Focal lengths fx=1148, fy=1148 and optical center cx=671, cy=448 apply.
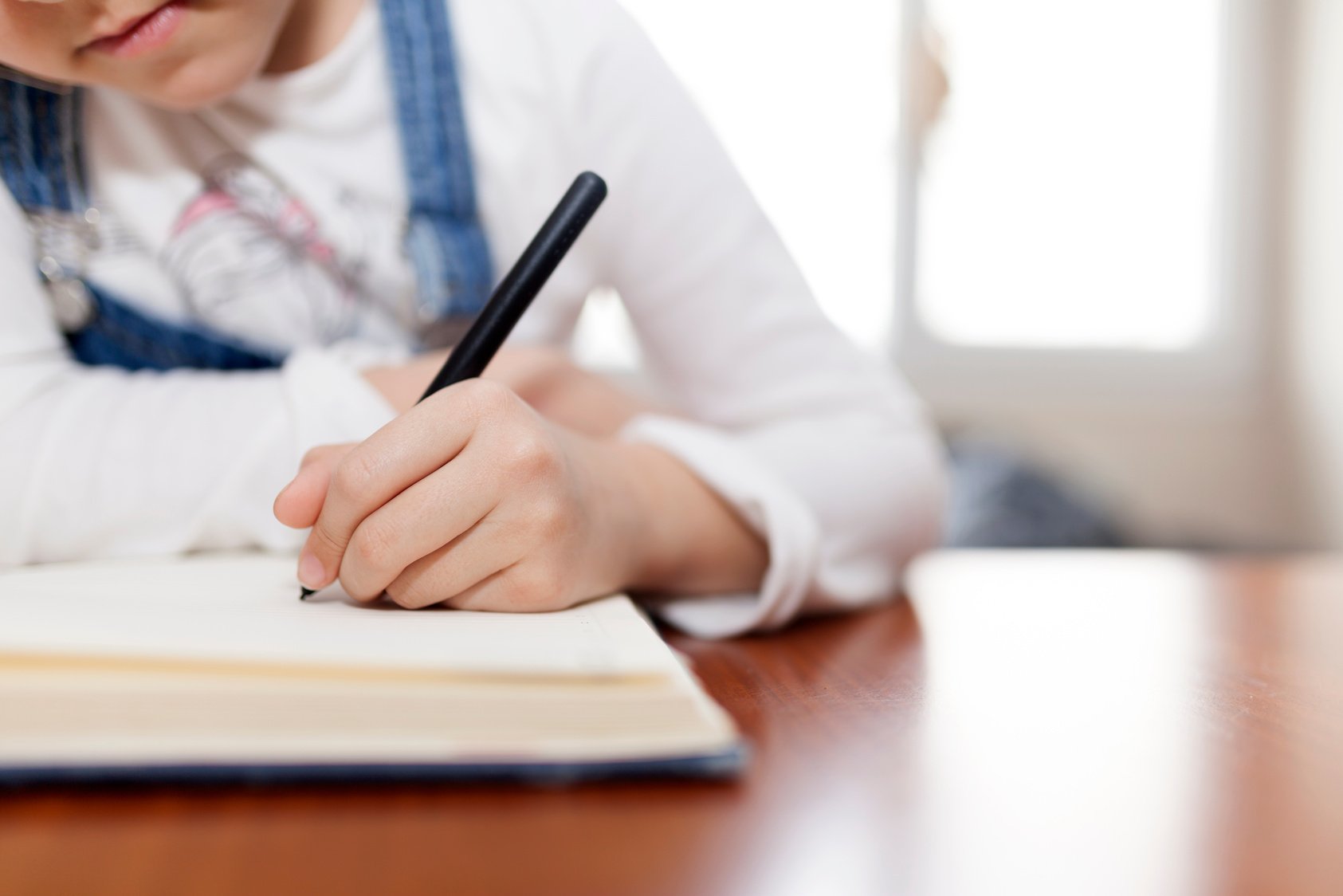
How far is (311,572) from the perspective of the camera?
34 centimetres

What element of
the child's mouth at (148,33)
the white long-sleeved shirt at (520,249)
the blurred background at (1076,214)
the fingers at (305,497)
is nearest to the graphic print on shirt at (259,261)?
the white long-sleeved shirt at (520,249)

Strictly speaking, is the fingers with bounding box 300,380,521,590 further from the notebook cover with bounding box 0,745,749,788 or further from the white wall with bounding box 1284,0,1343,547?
the white wall with bounding box 1284,0,1343,547

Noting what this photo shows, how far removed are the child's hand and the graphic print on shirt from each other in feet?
0.69

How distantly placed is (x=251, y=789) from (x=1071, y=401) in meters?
2.06

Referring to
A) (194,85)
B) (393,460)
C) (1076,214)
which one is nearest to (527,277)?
(393,460)

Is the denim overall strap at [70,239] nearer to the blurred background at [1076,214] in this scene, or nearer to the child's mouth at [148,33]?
the child's mouth at [148,33]

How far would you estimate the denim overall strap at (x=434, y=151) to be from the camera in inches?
21.4

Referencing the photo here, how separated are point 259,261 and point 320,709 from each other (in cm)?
36

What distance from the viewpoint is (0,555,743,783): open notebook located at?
216 mm

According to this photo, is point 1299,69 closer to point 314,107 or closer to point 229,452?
point 314,107

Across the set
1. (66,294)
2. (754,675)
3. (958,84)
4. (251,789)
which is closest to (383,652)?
(251,789)

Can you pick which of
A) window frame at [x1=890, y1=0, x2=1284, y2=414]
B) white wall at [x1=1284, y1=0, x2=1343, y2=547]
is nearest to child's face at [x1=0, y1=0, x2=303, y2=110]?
window frame at [x1=890, y1=0, x2=1284, y2=414]

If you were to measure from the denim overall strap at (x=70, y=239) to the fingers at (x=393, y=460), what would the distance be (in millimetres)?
241

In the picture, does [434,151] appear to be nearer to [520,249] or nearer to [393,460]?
[520,249]
